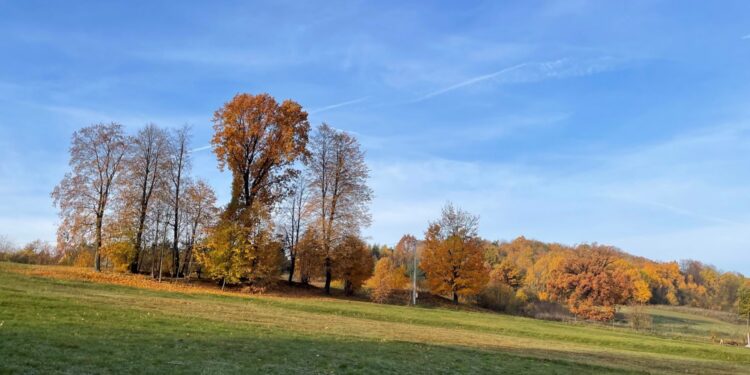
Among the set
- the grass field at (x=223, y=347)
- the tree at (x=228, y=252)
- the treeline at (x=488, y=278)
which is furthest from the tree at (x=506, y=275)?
the grass field at (x=223, y=347)

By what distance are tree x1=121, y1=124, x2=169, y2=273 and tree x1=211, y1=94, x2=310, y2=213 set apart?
5010 mm

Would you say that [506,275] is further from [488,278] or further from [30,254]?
[30,254]

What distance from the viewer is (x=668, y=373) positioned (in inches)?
704

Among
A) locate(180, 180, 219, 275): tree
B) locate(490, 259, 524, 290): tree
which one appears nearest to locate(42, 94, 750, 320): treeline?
locate(180, 180, 219, 275): tree

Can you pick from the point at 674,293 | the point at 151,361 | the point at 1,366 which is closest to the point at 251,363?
the point at 151,361

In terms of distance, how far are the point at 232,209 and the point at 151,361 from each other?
33732mm

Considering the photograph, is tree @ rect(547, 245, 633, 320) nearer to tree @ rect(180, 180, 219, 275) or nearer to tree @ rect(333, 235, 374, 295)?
tree @ rect(333, 235, 374, 295)

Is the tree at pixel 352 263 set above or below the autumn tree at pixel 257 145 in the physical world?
below

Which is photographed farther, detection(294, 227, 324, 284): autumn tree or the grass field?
detection(294, 227, 324, 284): autumn tree

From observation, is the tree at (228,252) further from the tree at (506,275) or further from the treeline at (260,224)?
the tree at (506,275)

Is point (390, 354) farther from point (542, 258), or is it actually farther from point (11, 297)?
point (542, 258)

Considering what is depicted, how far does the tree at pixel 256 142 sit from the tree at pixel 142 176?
197 inches

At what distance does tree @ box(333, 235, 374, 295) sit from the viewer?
4531 centimetres

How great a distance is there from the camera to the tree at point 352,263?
149 ft
